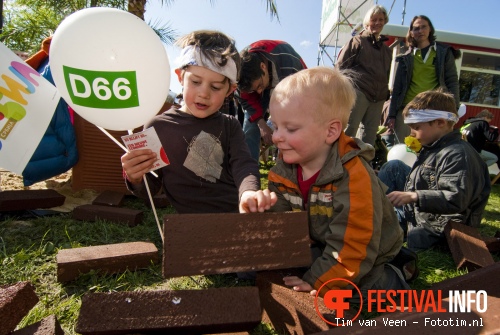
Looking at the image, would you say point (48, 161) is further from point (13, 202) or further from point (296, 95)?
point (296, 95)

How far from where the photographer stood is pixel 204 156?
2453mm

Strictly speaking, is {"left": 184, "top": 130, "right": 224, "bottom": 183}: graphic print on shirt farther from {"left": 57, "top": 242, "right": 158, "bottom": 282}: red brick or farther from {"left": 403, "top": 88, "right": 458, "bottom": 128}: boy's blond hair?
{"left": 403, "top": 88, "right": 458, "bottom": 128}: boy's blond hair

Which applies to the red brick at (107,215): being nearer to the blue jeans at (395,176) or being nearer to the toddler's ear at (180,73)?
the toddler's ear at (180,73)

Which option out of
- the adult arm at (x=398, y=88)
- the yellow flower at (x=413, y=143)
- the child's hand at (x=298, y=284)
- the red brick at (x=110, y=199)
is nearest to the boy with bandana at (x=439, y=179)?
the yellow flower at (x=413, y=143)

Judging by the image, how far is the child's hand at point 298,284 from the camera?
61.7 inches

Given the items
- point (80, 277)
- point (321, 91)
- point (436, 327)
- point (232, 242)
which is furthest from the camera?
Answer: point (80, 277)

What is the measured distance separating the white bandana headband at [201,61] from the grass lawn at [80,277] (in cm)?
124

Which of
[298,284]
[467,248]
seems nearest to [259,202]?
[298,284]

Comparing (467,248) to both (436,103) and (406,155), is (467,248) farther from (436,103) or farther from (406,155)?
(406,155)

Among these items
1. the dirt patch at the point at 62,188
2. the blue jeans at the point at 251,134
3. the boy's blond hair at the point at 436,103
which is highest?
the boy's blond hair at the point at 436,103

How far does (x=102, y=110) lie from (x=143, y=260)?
0.88 m

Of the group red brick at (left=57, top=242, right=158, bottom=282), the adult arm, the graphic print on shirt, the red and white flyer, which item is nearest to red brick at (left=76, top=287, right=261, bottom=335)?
red brick at (left=57, top=242, right=158, bottom=282)

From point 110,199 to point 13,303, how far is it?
2072mm

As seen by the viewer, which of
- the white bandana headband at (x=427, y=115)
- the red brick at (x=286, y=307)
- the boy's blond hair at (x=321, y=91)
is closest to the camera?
the red brick at (x=286, y=307)
